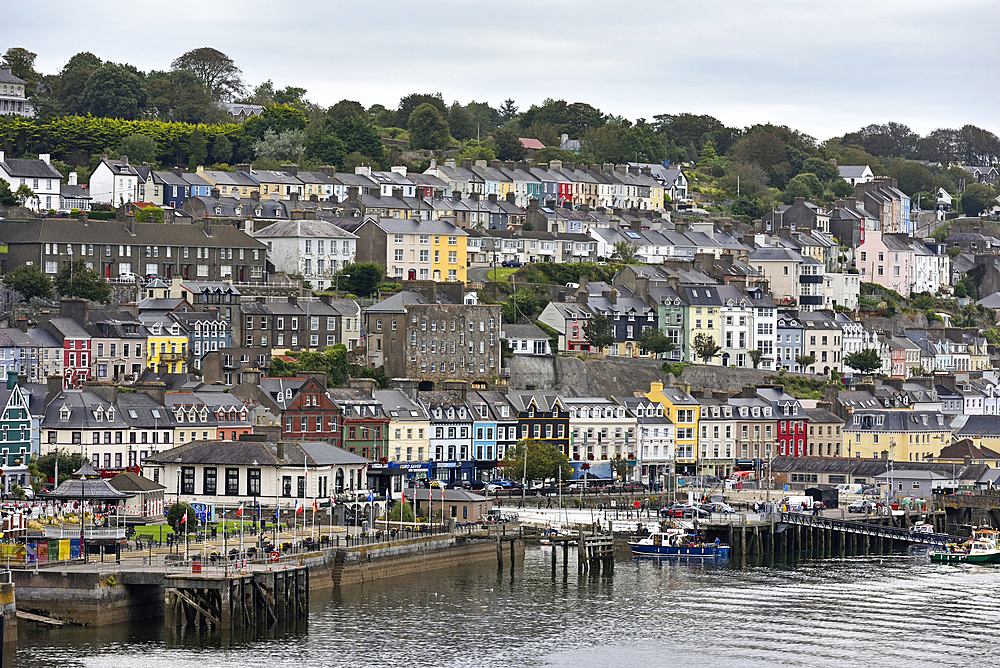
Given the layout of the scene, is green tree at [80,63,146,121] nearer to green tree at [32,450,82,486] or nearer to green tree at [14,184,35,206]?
green tree at [14,184,35,206]

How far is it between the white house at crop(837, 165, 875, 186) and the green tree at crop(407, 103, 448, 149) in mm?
42706

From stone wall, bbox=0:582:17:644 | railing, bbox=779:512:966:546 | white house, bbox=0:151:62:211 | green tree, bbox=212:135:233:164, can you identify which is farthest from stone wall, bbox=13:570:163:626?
green tree, bbox=212:135:233:164

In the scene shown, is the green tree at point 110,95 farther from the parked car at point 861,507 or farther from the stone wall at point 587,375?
the parked car at point 861,507

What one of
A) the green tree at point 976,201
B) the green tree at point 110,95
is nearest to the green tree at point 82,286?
the green tree at point 110,95

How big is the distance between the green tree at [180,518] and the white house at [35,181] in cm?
4968

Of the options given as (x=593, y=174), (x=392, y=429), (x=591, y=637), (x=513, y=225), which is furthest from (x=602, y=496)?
(x=593, y=174)

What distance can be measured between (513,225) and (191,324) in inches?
1509

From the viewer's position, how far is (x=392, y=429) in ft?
300

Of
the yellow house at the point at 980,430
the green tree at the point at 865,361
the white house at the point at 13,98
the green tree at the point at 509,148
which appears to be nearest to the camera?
the yellow house at the point at 980,430

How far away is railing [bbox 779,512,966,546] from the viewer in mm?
85500

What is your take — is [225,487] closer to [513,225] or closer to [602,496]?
[602,496]

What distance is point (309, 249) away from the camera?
11156 centimetres

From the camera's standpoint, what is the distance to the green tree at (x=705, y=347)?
115 metres

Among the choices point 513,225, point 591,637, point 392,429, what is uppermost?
point 513,225
